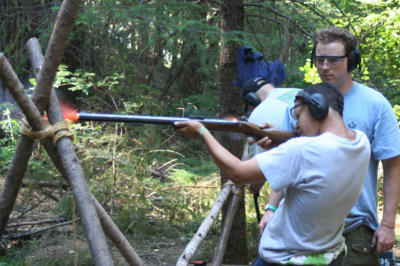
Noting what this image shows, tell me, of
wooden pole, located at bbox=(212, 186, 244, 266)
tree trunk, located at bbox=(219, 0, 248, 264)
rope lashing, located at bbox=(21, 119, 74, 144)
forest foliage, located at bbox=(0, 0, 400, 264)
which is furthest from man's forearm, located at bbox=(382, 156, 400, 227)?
tree trunk, located at bbox=(219, 0, 248, 264)

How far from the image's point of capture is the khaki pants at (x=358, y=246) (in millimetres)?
2604

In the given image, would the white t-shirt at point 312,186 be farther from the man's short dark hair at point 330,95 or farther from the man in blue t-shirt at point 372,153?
the man in blue t-shirt at point 372,153

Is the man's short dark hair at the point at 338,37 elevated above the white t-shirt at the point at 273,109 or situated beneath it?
elevated above

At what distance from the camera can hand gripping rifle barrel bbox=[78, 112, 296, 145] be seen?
2508 mm

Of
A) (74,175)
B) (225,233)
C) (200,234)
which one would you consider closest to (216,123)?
(74,175)

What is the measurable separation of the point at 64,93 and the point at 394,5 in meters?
6.14

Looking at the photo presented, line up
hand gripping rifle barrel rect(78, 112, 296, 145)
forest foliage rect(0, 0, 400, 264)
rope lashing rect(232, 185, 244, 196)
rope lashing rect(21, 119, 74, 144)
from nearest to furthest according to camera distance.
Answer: hand gripping rifle barrel rect(78, 112, 296, 145) < rope lashing rect(21, 119, 74, 144) < rope lashing rect(232, 185, 244, 196) < forest foliage rect(0, 0, 400, 264)

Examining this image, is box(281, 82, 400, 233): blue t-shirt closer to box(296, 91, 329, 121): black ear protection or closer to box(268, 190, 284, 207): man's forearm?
box(268, 190, 284, 207): man's forearm

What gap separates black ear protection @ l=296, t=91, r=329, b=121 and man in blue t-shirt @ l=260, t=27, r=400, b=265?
602 millimetres

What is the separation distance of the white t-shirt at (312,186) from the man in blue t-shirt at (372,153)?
0.44 metres

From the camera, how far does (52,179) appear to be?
584 centimetres

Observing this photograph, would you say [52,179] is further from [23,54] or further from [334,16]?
[334,16]

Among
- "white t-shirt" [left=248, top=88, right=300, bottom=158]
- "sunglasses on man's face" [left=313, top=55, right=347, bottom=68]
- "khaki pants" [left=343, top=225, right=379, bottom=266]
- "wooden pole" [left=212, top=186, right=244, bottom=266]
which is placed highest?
"sunglasses on man's face" [left=313, top=55, right=347, bottom=68]

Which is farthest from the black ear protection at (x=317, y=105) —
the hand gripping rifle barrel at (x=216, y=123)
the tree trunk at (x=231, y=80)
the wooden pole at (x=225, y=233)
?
the tree trunk at (x=231, y=80)
